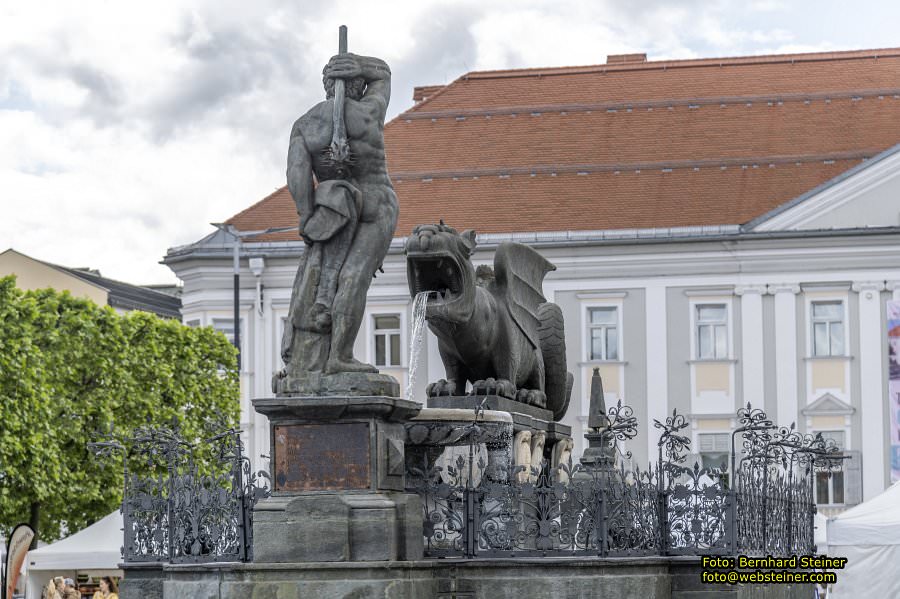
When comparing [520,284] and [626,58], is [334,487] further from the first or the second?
[626,58]

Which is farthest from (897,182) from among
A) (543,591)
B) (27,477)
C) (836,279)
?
(543,591)

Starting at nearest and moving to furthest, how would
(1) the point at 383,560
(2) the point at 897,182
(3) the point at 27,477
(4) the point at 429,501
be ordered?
(1) the point at 383,560, (4) the point at 429,501, (3) the point at 27,477, (2) the point at 897,182

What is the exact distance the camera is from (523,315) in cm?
1437

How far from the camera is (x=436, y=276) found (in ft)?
43.3

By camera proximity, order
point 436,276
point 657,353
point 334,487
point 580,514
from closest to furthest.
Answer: point 334,487
point 580,514
point 436,276
point 657,353

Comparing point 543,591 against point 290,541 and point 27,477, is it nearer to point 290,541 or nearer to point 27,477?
point 290,541

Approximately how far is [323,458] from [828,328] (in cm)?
3646

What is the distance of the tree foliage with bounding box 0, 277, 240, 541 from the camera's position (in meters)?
31.6

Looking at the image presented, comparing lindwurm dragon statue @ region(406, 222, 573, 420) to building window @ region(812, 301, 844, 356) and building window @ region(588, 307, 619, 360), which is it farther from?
building window @ region(588, 307, 619, 360)

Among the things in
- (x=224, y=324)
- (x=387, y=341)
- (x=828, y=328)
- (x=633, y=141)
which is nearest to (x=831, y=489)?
(x=828, y=328)

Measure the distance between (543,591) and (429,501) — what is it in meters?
1.06

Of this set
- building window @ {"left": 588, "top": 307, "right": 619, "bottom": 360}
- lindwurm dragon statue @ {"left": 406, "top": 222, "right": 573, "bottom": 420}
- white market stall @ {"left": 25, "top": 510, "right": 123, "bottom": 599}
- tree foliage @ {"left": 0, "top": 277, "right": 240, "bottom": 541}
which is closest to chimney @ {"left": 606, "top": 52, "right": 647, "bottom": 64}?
building window @ {"left": 588, "top": 307, "right": 619, "bottom": 360}

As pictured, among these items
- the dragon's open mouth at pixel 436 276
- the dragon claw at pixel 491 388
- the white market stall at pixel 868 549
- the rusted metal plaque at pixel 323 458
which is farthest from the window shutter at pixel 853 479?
the rusted metal plaque at pixel 323 458

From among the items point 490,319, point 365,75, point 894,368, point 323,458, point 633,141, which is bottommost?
point 323,458
